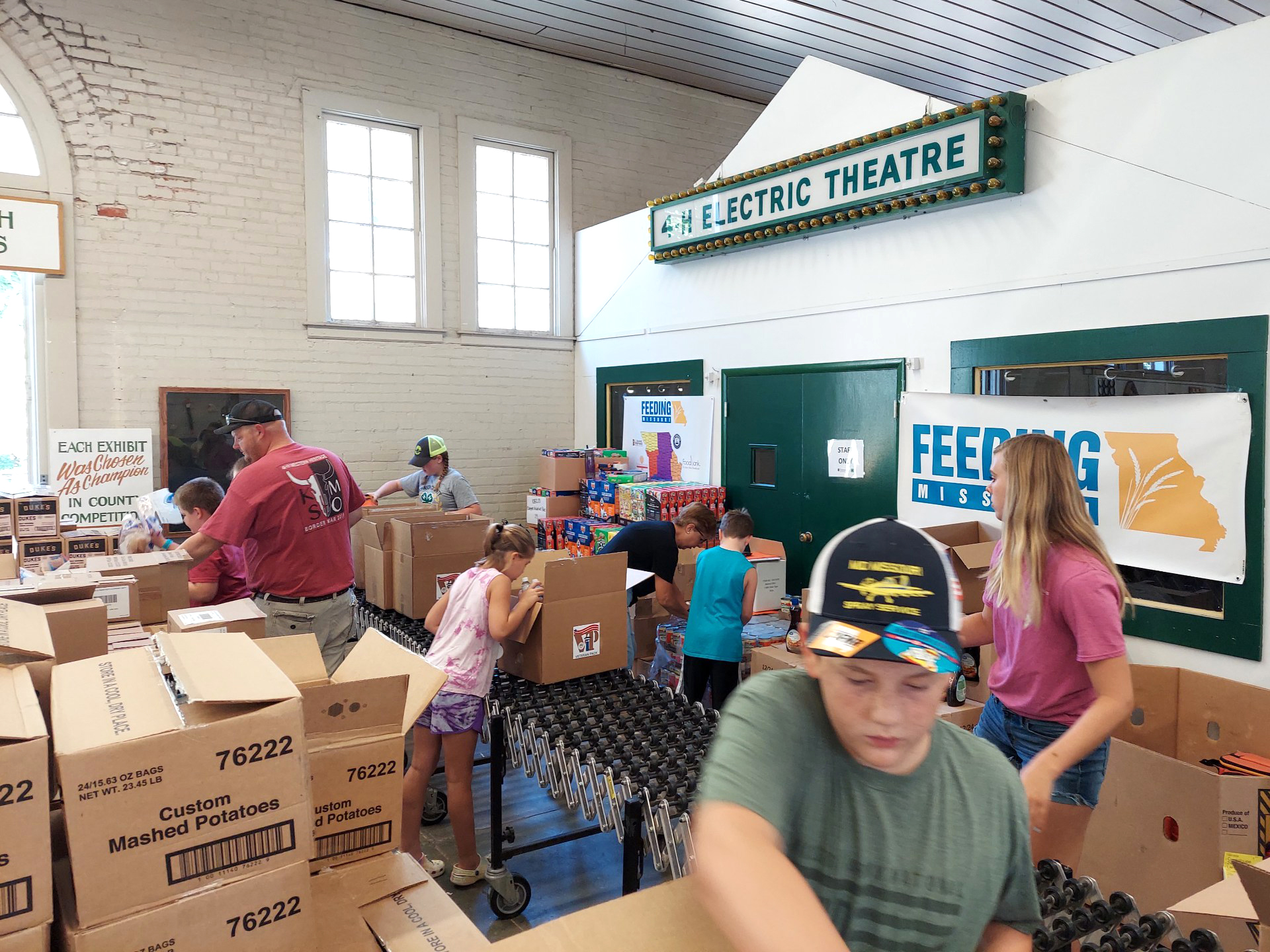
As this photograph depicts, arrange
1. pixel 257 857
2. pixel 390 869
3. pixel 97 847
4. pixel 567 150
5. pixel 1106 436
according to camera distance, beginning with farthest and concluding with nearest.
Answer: pixel 567 150 → pixel 1106 436 → pixel 390 869 → pixel 257 857 → pixel 97 847

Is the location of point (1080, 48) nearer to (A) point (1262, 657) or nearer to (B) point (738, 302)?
(B) point (738, 302)

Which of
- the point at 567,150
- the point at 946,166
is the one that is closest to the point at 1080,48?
the point at 946,166

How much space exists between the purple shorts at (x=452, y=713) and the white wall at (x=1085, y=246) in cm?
312

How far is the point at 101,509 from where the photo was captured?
20.2 ft

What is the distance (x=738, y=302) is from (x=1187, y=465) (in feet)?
11.0

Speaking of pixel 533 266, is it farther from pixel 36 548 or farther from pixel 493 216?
pixel 36 548

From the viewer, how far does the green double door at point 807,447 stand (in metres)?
5.23

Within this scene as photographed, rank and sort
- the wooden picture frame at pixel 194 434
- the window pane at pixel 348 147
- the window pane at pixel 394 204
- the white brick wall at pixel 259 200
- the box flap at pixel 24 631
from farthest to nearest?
1. the window pane at pixel 394 204
2. the window pane at pixel 348 147
3. the wooden picture frame at pixel 194 434
4. the white brick wall at pixel 259 200
5. the box flap at pixel 24 631

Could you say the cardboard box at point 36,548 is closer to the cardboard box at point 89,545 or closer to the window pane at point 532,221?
the cardboard box at point 89,545

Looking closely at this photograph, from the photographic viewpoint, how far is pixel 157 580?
341 centimetres

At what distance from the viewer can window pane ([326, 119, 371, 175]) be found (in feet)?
23.3

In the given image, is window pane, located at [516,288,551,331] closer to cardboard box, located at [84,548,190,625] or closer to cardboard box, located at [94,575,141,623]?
cardboard box, located at [84,548,190,625]

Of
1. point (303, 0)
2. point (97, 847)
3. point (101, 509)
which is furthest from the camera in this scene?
point (303, 0)

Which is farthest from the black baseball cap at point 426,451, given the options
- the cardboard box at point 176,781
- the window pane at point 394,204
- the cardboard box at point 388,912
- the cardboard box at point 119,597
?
the cardboard box at point 176,781
